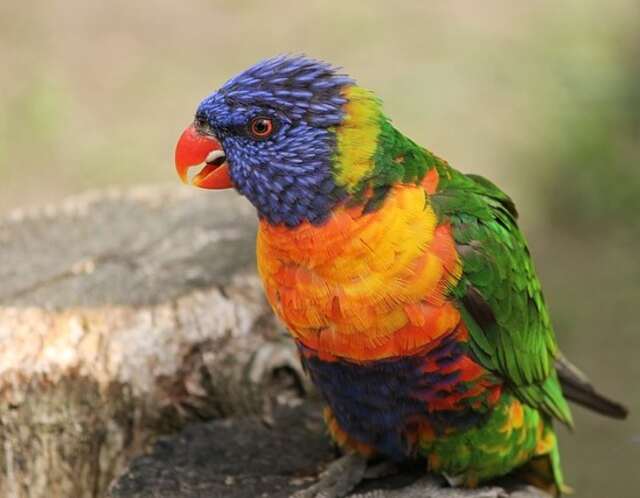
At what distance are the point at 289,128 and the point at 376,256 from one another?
1.24ft

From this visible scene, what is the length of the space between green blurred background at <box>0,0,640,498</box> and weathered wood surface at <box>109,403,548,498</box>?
2.23m

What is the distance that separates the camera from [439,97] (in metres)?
→ 6.89

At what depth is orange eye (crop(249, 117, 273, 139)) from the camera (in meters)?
2.35

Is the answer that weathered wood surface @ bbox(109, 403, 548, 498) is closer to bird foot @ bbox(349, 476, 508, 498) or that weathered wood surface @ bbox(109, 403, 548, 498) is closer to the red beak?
bird foot @ bbox(349, 476, 508, 498)

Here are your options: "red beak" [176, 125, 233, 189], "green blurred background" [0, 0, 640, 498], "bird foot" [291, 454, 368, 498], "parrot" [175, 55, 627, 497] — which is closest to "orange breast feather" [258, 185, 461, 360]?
"parrot" [175, 55, 627, 497]

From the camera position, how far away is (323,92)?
2348 mm

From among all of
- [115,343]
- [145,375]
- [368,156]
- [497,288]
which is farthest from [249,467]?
[368,156]

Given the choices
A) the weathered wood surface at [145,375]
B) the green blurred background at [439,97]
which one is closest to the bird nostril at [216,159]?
the weathered wood surface at [145,375]

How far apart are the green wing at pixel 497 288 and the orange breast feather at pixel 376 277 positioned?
5cm

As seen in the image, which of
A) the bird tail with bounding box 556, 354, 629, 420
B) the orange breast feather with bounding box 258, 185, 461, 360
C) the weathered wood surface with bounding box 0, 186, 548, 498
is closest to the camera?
the orange breast feather with bounding box 258, 185, 461, 360

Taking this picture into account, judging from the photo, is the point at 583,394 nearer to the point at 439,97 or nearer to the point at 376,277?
the point at 376,277

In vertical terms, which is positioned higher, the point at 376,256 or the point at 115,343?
the point at 376,256

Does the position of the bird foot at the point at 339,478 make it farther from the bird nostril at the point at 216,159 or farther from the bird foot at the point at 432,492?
the bird nostril at the point at 216,159

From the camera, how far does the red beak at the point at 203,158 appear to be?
2.43 meters
